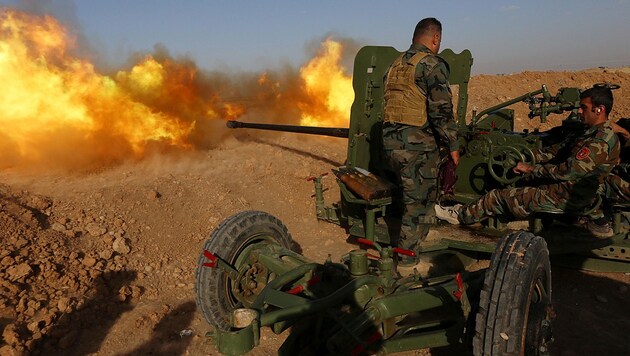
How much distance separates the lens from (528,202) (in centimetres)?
463

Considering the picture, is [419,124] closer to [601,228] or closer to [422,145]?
[422,145]

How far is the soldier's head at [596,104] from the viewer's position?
171 inches

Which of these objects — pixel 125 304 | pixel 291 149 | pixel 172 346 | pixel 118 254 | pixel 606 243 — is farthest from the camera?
pixel 291 149

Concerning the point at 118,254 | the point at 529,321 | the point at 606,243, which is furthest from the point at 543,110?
the point at 118,254

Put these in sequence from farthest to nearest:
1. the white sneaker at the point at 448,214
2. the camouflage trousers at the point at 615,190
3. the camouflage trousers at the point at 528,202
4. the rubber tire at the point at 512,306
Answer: the white sneaker at the point at 448,214 < the camouflage trousers at the point at 615,190 < the camouflage trousers at the point at 528,202 < the rubber tire at the point at 512,306

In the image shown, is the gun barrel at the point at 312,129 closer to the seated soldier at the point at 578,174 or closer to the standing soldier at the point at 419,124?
the standing soldier at the point at 419,124

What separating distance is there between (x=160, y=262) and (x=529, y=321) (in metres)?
4.27

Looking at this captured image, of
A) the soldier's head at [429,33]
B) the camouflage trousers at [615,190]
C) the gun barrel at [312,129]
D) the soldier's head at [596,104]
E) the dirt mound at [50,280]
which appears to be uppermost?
the soldier's head at [429,33]

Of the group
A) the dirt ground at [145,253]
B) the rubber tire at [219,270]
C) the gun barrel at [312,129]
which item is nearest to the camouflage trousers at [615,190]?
the dirt ground at [145,253]

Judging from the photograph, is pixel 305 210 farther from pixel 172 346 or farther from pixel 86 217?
pixel 172 346

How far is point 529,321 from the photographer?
2686 mm

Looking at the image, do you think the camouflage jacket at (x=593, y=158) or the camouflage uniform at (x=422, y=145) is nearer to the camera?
the camouflage uniform at (x=422, y=145)

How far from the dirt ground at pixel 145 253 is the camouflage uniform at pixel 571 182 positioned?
1.00m

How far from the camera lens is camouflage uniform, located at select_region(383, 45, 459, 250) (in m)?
3.98
